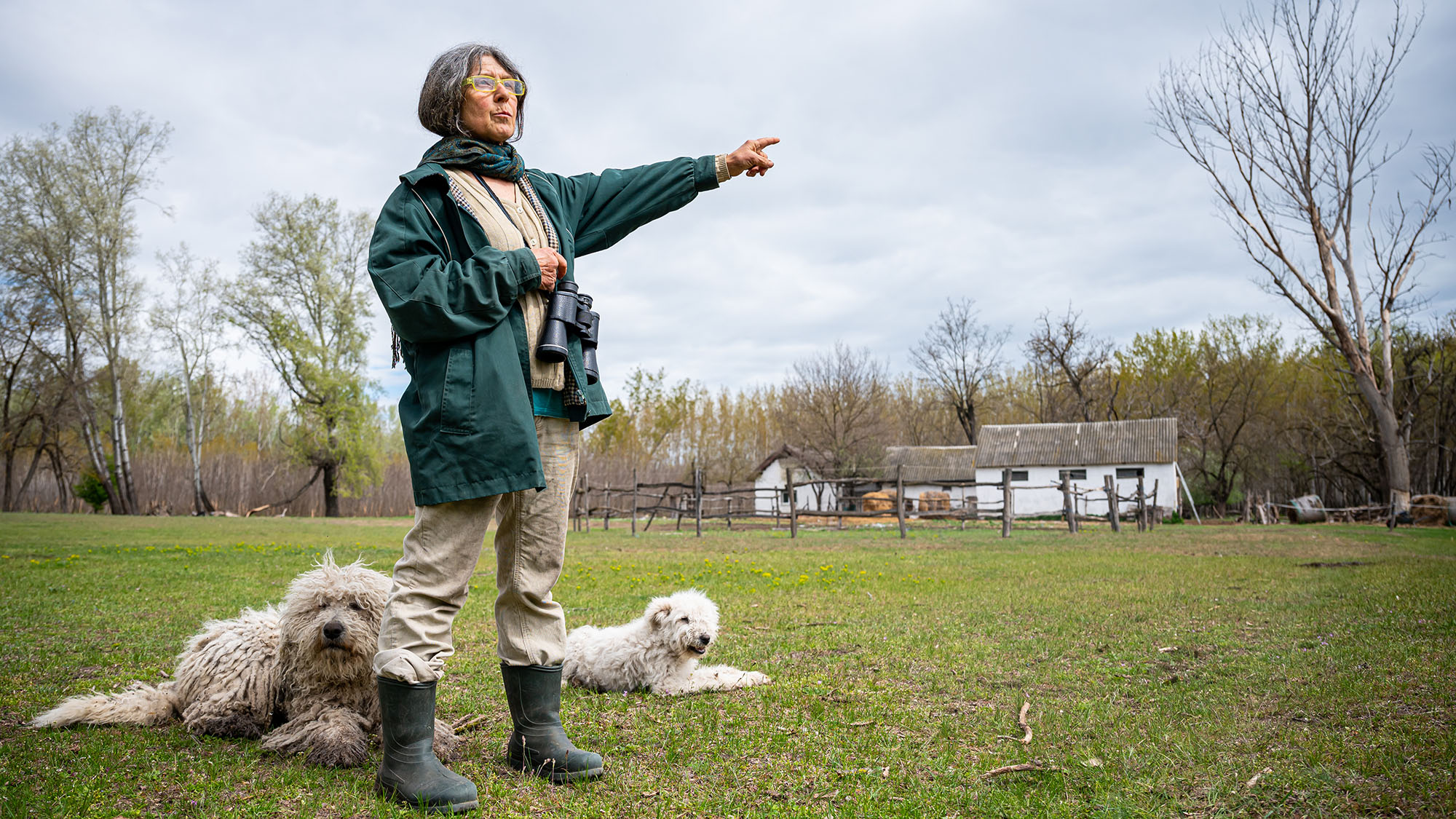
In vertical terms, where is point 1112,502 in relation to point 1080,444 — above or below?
below

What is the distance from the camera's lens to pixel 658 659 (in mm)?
4258

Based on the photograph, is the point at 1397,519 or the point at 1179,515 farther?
the point at 1179,515

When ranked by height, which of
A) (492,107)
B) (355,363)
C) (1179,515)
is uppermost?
(355,363)

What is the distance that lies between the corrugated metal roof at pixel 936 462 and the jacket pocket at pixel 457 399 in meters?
45.0

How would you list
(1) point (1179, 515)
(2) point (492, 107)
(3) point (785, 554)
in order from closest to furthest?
(2) point (492, 107) → (3) point (785, 554) → (1) point (1179, 515)

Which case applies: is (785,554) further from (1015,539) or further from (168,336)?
(168,336)

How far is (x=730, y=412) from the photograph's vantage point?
58406 mm

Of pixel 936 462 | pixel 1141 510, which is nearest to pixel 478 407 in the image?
pixel 1141 510

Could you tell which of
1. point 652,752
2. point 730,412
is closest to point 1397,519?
point 652,752

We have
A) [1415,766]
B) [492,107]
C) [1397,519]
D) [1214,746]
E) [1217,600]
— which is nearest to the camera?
[1415,766]

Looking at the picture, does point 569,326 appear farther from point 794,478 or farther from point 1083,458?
point 1083,458

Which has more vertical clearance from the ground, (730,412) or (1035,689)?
(730,412)

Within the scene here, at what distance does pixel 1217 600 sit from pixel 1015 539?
1222 centimetres

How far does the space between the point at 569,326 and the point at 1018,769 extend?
2121 mm
